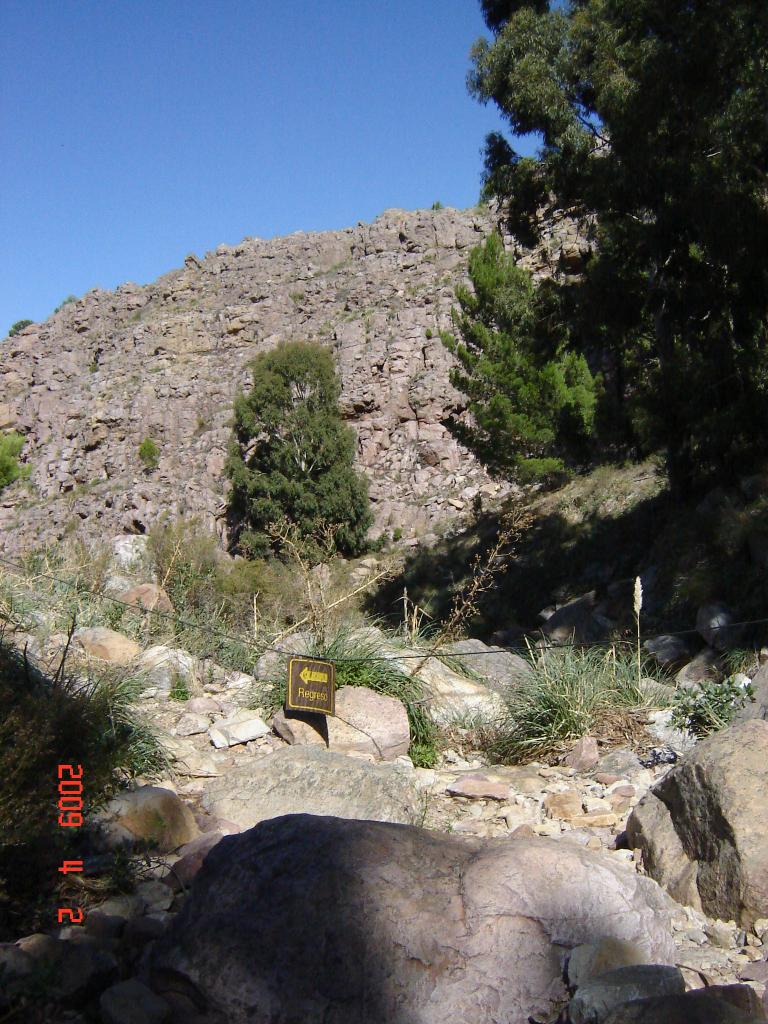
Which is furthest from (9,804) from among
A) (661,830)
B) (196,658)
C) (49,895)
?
(196,658)

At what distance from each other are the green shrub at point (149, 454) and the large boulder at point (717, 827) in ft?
98.1

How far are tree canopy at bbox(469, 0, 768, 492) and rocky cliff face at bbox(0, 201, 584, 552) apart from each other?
1302 centimetres

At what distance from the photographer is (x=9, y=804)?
11.3 ft

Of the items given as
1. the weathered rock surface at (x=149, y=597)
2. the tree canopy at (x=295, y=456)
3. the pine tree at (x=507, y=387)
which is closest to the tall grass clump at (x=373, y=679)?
the weathered rock surface at (x=149, y=597)

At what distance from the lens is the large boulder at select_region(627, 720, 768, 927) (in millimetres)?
3531

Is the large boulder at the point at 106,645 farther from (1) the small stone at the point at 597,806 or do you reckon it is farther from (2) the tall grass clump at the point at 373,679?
(1) the small stone at the point at 597,806

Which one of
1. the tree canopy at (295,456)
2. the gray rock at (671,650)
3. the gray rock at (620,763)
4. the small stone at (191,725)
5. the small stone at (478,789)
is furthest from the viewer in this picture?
the tree canopy at (295,456)

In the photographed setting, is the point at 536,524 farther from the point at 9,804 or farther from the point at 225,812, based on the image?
the point at 9,804

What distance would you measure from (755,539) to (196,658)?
589 cm

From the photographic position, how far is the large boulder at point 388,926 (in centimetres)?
266

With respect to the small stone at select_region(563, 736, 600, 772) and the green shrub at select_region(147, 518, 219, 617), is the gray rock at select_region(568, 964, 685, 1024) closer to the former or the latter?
the small stone at select_region(563, 736, 600, 772)

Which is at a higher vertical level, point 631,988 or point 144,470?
point 144,470

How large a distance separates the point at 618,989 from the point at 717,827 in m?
1.48

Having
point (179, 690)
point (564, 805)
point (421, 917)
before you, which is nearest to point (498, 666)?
point (179, 690)
